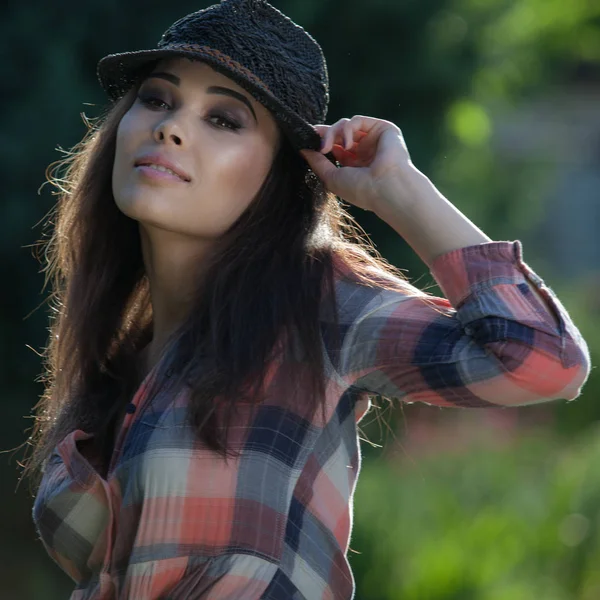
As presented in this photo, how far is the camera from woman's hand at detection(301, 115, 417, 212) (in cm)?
218

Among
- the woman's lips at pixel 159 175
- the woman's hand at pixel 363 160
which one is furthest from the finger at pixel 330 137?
the woman's lips at pixel 159 175

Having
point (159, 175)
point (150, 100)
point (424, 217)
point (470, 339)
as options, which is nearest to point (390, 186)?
point (424, 217)

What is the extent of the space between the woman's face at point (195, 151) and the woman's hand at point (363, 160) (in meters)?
0.14

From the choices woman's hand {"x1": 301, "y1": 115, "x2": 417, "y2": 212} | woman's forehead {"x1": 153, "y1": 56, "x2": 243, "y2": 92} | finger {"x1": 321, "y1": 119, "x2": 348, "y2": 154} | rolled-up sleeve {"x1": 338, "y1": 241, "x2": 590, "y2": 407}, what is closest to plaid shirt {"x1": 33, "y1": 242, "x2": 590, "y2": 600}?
rolled-up sleeve {"x1": 338, "y1": 241, "x2": 590, "y2": 407}

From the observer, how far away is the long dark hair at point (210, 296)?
6.85 ft

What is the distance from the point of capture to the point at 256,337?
2115mm

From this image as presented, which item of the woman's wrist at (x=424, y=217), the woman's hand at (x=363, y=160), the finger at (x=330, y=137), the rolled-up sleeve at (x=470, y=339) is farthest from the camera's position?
the finger at (x=330, y=137)

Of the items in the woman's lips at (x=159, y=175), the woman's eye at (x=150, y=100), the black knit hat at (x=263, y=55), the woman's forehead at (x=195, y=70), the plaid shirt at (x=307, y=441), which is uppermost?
the black knit hat at (x=263, y=55)

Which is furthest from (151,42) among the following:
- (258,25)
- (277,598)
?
(277,598)

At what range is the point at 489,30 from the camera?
194 inches

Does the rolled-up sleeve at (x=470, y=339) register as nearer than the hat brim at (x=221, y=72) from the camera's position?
Yes

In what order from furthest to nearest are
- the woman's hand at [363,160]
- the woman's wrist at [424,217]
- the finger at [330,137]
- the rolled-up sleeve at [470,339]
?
the finger at [330,137] < the woman's hand at [363,160] < the woman's wrist at [424,217] < the rolled-up sleeve at [470,339]

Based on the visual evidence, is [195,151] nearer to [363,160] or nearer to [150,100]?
[150,100]

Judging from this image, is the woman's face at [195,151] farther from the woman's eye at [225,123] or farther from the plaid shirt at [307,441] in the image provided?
the plaid shirt at [307,441]
